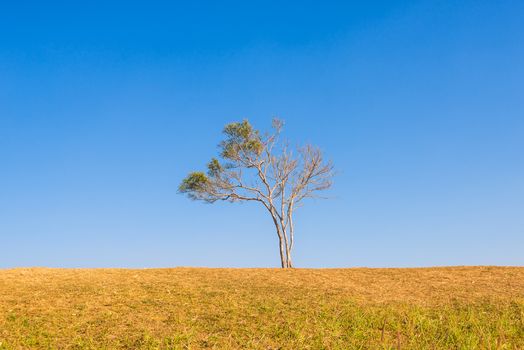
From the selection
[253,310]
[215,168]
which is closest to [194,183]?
[215,168]

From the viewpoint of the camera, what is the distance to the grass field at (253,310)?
40.1 feet

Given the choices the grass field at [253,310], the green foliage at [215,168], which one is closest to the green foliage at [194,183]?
the green foliage at [215,168]

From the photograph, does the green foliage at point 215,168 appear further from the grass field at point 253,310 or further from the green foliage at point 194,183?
the grass field at point 253,310

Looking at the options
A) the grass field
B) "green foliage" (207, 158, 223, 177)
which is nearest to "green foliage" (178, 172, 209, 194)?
"green foliage" (207, 158, 223, 177)

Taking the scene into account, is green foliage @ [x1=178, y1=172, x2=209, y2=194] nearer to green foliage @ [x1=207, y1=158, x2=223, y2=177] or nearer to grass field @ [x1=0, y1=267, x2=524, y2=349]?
green foliage @ [x1=207, y1=158, x2=223, y2=177]

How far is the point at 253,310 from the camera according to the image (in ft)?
48.6

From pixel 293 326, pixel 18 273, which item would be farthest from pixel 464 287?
Answer: pixel 18 273

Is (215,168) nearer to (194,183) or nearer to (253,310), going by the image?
(194,183)

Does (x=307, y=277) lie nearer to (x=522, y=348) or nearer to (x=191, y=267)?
(x=191, y=267)

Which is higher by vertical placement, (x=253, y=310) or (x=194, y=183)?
(x=194, y=183)

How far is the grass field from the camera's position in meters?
12.2

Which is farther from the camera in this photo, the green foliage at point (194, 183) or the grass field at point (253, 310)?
the green foliage at point (194, 183)

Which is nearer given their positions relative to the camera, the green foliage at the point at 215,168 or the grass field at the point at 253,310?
the grass field at the point at 253,310

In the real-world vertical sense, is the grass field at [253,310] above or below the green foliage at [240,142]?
below
